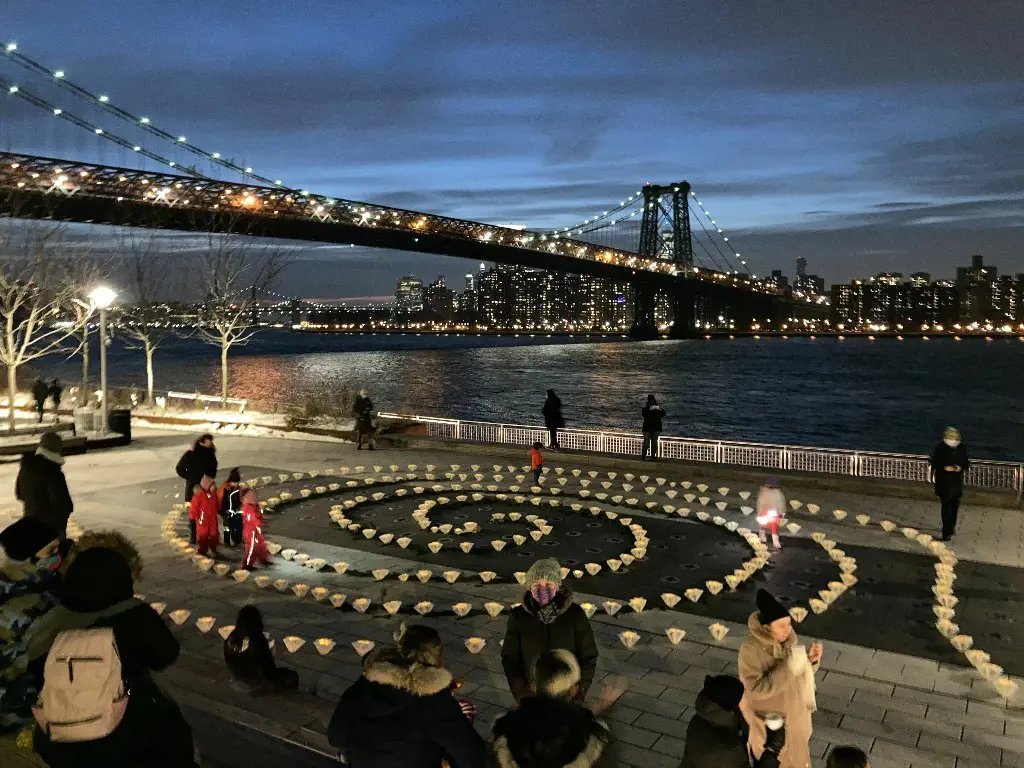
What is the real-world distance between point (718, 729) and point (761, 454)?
15148 millimetres

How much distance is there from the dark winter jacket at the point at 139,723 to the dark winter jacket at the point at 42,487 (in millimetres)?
4934

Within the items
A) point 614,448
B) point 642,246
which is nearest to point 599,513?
point 614,448

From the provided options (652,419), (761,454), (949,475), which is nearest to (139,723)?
(949,475)

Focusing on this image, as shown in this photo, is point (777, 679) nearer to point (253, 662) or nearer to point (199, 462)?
point (253, 662)

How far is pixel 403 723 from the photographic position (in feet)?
11.3

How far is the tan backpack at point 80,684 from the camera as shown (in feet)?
11.2

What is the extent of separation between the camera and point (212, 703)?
5.86 meters

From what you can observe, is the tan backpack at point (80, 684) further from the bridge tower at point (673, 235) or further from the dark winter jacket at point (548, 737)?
the bridge tower at point (673, 235)

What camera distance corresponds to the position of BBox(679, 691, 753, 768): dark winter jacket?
3.85 m

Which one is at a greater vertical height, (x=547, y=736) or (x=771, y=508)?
(x=547, y=736)

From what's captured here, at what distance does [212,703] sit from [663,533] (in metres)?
7.55

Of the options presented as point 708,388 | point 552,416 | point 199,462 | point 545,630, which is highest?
point 545,630

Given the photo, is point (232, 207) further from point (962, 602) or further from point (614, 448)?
point (962, 602)

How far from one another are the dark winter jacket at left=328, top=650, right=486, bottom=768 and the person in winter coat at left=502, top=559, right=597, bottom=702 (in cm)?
114
